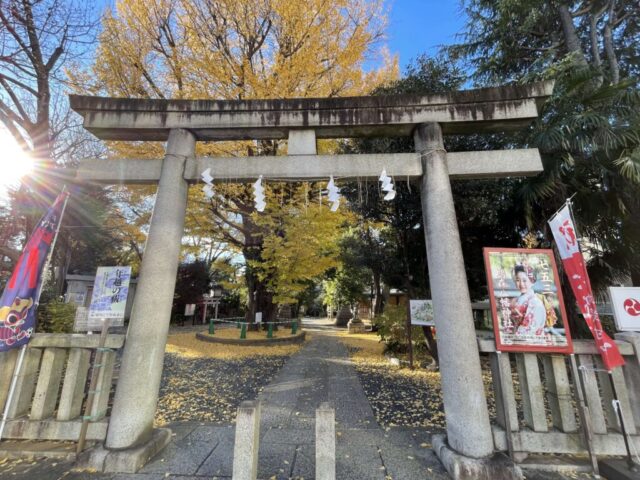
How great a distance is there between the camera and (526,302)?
11.2 ft

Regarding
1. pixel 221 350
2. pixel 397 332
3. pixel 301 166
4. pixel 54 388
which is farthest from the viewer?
pixel 221 350

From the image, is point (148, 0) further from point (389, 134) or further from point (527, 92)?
point (527, 92)

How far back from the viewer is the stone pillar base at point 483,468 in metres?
2.86

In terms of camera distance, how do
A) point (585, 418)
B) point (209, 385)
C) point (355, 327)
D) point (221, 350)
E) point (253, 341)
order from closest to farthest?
point (585, 418), point (209, 385), point (221, 350), point (253, 341), point (355, 327)

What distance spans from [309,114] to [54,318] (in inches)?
277

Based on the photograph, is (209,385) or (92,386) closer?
(92,386)

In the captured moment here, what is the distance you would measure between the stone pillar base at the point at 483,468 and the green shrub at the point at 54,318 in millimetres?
7781

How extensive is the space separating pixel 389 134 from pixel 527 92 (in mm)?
1805

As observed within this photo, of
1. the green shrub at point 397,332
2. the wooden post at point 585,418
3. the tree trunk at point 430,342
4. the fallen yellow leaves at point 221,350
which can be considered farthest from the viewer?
the fallen yellow leaves at point 221,350

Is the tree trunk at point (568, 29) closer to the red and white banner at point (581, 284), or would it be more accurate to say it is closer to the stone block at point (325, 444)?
the red and white banner at point (581, 284)

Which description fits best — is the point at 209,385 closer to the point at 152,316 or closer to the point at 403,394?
the point at 152,316

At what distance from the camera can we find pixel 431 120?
12.9 ft

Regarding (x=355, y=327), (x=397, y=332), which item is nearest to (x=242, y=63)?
(x=397, y=332)

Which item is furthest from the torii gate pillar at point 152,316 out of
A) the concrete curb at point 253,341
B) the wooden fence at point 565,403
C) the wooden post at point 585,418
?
the concrete curb at point 253,341
